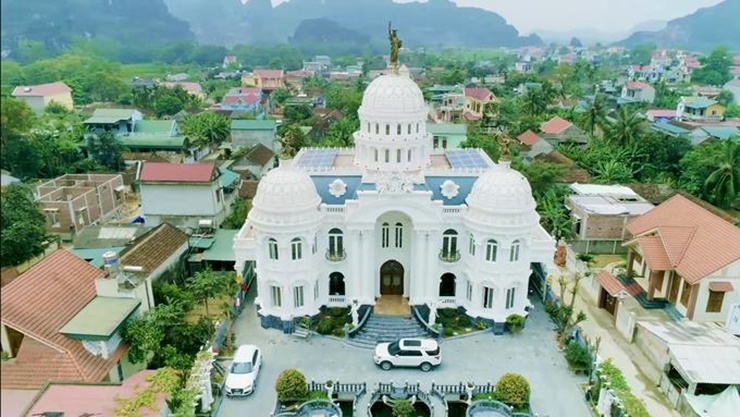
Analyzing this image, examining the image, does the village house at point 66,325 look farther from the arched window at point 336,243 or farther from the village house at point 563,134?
the village house at point 563,134

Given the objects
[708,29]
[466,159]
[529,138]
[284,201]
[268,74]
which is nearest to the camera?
[284,201]

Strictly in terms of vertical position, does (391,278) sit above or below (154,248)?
below

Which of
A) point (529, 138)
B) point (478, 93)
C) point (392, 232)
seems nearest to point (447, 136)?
point (529, 138)

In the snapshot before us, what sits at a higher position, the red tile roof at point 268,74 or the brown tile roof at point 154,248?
the red tile roof at point 268,74

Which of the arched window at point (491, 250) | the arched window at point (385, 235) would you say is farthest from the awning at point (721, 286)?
the arched window at point (385, 235)

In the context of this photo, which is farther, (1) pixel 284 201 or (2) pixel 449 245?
(2) pixel 449 245

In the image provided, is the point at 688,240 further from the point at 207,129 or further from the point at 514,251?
the point at 207,129

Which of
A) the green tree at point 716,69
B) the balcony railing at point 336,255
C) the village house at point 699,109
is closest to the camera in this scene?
the balcony railing at point 336,255
